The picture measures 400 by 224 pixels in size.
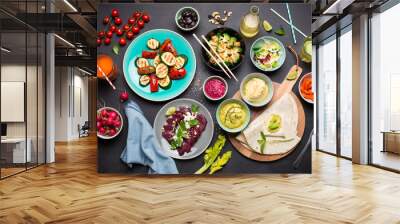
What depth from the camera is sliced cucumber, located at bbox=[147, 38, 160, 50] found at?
5.63 metres

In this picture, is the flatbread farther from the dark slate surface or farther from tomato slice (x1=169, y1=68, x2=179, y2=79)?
tomato slice (x1=169, y1=68, x2=179, y2=79)

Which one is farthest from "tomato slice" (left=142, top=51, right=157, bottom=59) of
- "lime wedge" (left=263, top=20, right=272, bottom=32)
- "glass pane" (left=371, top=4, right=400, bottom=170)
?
"glass pane" (left=371, top=4, right=400, bottom=170)

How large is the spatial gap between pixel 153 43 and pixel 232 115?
1591 mm

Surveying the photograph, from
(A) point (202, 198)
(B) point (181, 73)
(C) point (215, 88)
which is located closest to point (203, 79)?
(C) point (215, 88)

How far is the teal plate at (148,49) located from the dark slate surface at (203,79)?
0.26 ft

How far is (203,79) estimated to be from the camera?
5.67 meters

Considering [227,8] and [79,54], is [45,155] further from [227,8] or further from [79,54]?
[79,54]

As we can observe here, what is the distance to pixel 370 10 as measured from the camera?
6809 millimetres

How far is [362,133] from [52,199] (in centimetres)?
553

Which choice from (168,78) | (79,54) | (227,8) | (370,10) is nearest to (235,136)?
(168,78)

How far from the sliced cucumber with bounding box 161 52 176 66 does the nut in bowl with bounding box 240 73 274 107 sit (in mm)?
1074

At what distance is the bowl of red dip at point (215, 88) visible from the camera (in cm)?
561

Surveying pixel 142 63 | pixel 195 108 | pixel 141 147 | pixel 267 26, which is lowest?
pixel 141 147

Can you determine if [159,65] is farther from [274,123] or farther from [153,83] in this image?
[274,123]
